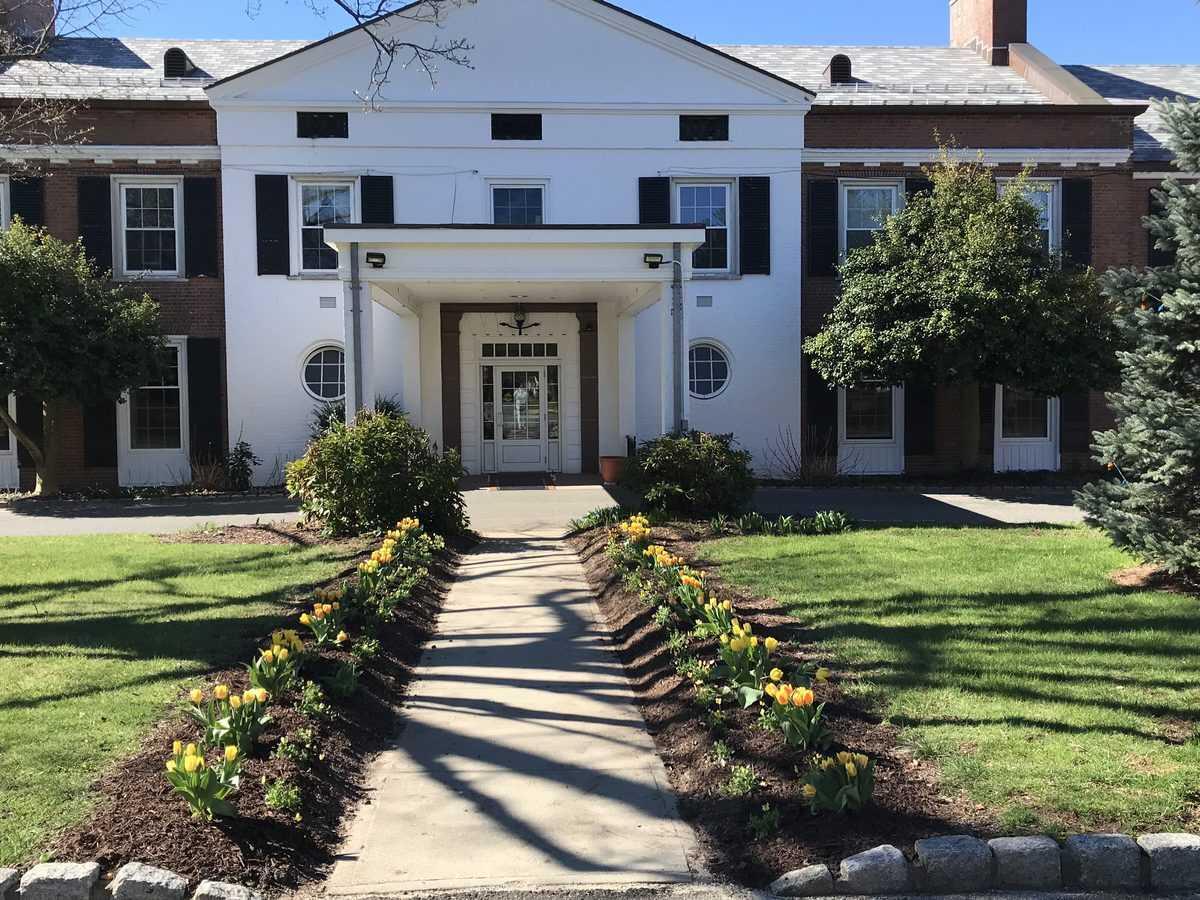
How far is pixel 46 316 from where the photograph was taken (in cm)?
1633

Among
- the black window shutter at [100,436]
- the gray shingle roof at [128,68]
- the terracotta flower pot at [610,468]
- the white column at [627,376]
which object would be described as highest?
the gray shingle roof at [128,68]

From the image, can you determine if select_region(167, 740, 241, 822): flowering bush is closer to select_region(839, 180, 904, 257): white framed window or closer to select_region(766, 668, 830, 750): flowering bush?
select_region(766, 668, 830, 750): flowering bush

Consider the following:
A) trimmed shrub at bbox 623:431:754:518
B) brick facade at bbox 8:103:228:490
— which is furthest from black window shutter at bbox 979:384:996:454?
brick facade at bbox 8:103:228:490

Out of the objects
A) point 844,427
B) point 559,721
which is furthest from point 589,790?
point 844,427

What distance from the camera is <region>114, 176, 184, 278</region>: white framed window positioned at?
62.8 feet

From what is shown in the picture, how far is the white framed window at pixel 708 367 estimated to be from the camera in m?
20.0

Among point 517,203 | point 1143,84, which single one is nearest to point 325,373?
point 517,203

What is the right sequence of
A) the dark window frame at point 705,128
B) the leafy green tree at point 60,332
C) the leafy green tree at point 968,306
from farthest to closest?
the dark window frame at point 705,128, the leafy green tree at point 968,306, the leafy green tree at point 60,332

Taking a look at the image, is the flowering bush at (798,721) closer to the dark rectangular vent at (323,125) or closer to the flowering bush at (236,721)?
the flowering bush at (236,721)

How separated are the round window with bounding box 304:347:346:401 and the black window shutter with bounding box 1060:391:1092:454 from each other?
1393 cm

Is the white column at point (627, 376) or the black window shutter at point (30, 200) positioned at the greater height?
the black window shutter at point (30, 200)

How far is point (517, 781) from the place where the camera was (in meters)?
4.94

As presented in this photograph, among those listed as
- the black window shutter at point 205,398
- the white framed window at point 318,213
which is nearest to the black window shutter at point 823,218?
the white framed window at point 318,213

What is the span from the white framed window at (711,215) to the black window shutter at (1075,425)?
7.25 meters
